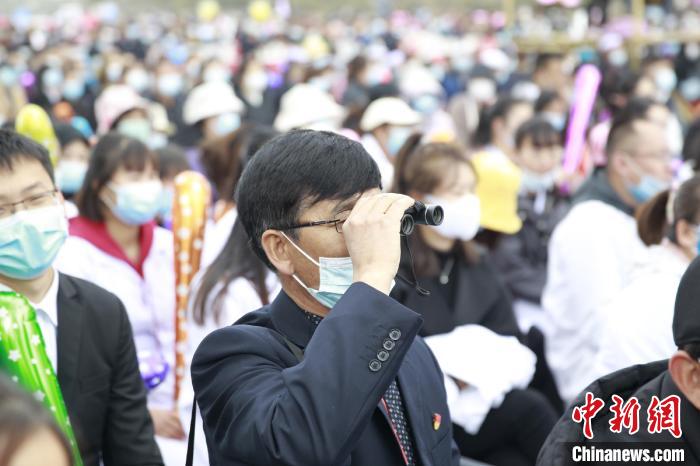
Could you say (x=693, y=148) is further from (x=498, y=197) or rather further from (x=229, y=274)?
(x=229, y=274)

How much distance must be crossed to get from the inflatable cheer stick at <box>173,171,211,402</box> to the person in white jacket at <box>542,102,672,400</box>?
1.75 meters

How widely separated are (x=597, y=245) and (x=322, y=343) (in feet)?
9.82

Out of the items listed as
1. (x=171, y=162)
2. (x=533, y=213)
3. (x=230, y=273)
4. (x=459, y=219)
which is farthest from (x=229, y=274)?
(x=533, y=213)

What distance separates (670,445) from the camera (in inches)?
74.9

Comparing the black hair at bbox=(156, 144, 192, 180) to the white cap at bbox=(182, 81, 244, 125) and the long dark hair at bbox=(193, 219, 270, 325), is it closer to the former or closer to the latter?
the long dark hair at bbox=(193, 219, 270, 325)

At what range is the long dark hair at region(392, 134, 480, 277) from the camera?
426cm

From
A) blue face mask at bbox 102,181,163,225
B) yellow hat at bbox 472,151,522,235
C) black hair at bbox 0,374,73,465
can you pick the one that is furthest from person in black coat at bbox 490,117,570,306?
black hair at bbox 0,374,73,465

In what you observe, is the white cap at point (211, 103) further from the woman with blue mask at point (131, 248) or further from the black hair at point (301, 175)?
the black hair at point (301, 175)

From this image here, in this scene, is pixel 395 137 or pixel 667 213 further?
pixel 395 137

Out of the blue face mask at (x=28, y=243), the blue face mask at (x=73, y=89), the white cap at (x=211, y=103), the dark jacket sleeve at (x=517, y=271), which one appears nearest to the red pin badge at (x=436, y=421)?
the blue face mask at (x=28, y=243)

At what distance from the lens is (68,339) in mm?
2781

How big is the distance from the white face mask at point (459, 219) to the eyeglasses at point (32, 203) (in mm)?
1797

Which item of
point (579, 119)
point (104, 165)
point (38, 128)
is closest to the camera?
point (104, 165)

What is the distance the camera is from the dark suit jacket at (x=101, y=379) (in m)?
2.76
